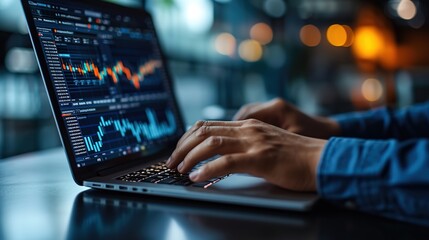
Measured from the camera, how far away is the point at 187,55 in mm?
4895

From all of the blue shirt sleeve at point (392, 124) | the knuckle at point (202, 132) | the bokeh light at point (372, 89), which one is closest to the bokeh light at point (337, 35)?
the bokeh light at point (372, 89)

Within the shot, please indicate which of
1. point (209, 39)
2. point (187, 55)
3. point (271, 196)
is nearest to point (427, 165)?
point (271, 196)

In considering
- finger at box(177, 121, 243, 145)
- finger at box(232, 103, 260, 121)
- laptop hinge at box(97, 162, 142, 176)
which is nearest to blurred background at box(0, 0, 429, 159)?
finger at box(232, 103, 260, 121)

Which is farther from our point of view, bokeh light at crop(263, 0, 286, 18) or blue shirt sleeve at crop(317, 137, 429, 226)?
bokeh light at crop(263, 0, 286, 18)

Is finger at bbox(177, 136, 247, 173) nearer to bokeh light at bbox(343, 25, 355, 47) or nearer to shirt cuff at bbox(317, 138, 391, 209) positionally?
shirt cuff at bbox(317, 138, 391, 209)

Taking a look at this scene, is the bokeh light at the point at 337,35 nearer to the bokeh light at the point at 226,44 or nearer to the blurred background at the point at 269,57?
the blurred background at the point at 269,57

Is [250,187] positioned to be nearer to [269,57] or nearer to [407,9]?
[269,57]

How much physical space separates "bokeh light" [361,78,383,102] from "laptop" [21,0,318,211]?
5692 millimetres

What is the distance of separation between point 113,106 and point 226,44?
184 inches

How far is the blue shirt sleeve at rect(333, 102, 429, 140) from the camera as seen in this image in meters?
1.32

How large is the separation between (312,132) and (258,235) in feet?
2.21

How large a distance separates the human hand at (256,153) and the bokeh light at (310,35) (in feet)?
20.3

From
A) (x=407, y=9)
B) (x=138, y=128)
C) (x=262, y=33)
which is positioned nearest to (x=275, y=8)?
(x=262, y=33)

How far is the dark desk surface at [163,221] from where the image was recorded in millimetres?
566
